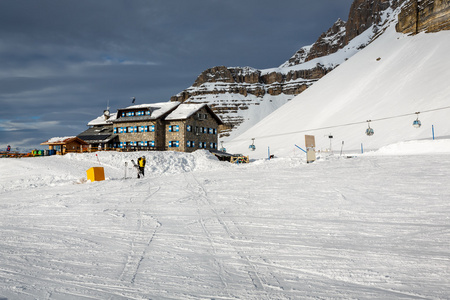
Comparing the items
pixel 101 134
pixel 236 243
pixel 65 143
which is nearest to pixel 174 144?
pixel 101 134

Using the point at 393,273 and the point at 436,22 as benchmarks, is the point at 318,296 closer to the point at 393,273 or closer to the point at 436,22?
the point at 393,273

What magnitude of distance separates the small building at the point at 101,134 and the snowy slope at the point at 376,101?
95.1 ft

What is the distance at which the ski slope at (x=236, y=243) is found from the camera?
3.87 m

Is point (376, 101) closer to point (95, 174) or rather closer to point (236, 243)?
point (95, 174)

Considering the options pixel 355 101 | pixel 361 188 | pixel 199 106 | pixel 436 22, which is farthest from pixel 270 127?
pixel 361 188

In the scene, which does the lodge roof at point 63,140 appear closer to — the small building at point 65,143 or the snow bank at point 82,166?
the small building at point 65,143

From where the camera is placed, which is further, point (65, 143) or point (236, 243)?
point (65, 143)

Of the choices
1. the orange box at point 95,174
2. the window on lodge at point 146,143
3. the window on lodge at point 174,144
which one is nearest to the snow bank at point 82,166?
the orange box at point 95,174

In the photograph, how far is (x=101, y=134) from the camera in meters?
50.6

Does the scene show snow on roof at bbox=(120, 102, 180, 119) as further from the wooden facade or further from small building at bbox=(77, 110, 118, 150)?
small building at bbox=(77, 110, 118, 150)

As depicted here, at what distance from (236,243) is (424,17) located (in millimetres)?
113103

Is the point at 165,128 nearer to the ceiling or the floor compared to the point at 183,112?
nearer to the floor

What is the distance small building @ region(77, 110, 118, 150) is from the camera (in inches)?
1890

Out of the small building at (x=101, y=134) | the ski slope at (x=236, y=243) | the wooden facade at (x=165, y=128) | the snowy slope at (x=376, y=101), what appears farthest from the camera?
the snowy slope at (x=376, y=101)
